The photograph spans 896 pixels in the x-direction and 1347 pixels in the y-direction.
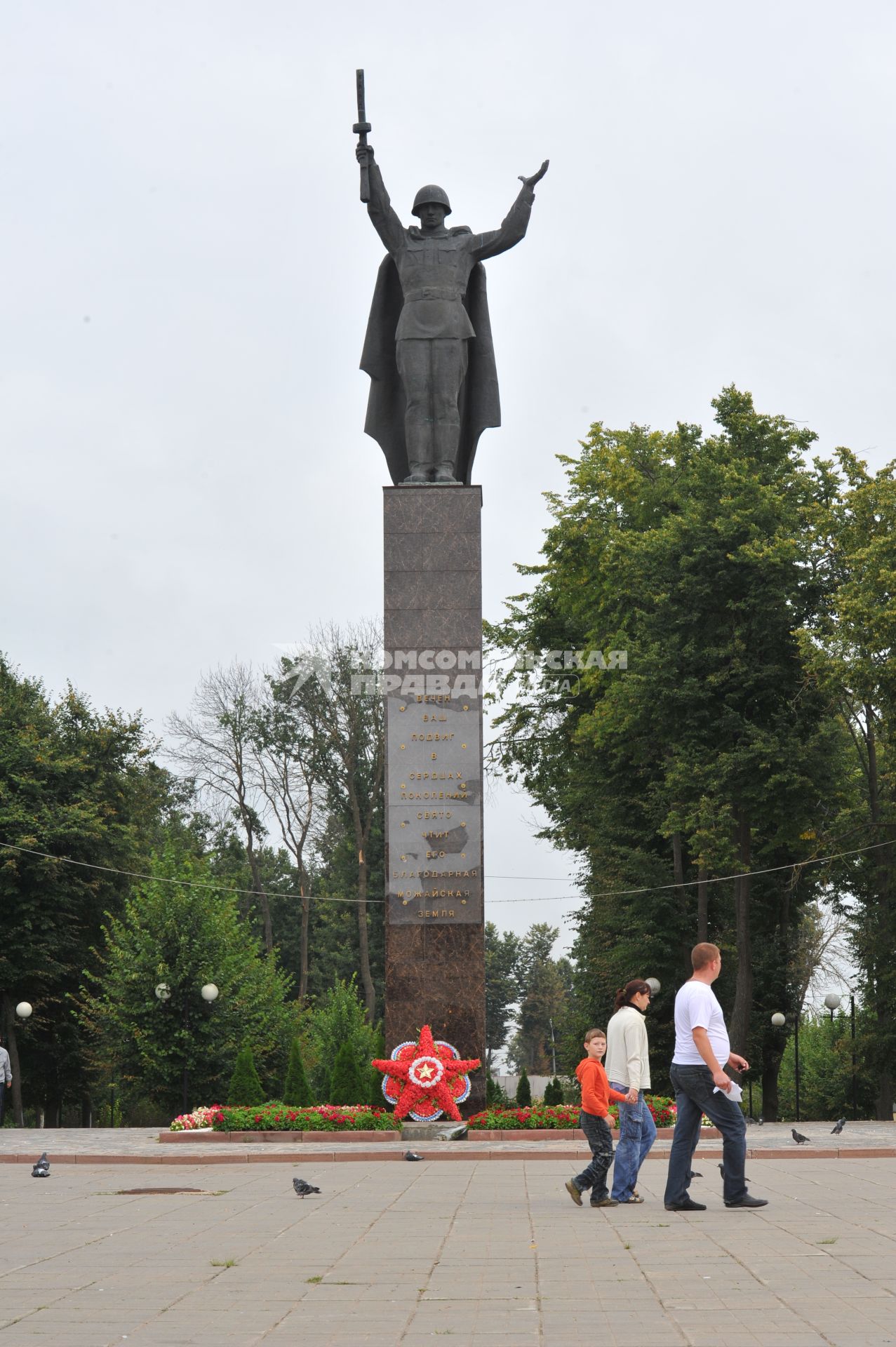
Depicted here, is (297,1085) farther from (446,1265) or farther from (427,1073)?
(446,1265)

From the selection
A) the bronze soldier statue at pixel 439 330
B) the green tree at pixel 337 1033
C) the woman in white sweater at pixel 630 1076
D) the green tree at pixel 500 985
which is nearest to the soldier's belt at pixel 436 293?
the bronze soldier statue at pixel 439 330

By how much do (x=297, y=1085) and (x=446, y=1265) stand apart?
14.8 metres

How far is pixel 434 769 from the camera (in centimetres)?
1966

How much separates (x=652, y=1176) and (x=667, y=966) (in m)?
→ 20.2

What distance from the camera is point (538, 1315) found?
629 cm

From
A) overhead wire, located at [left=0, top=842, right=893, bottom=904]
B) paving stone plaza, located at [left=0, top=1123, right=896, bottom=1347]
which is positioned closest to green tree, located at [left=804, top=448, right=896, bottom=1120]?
overhead wire, located at [left=0, top=842, right=893, bottom=904]

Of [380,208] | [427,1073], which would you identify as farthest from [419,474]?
[427,1073]

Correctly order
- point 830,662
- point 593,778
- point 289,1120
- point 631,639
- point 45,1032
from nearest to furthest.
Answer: point 289,1120
point 830,662
point 631,639
point 593,778
point 45,1032

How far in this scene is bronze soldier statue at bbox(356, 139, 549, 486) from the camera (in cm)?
2131

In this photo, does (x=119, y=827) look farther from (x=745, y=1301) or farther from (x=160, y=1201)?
(x=745, y=1301)

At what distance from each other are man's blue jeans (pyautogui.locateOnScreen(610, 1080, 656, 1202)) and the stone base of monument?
23.8 feet

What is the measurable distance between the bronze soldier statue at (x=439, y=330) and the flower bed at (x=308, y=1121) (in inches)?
323

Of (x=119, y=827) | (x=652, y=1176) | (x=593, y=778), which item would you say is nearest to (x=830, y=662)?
(x=593, y=778)

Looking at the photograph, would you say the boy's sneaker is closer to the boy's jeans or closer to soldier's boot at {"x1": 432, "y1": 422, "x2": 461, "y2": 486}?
the boy's jeans
